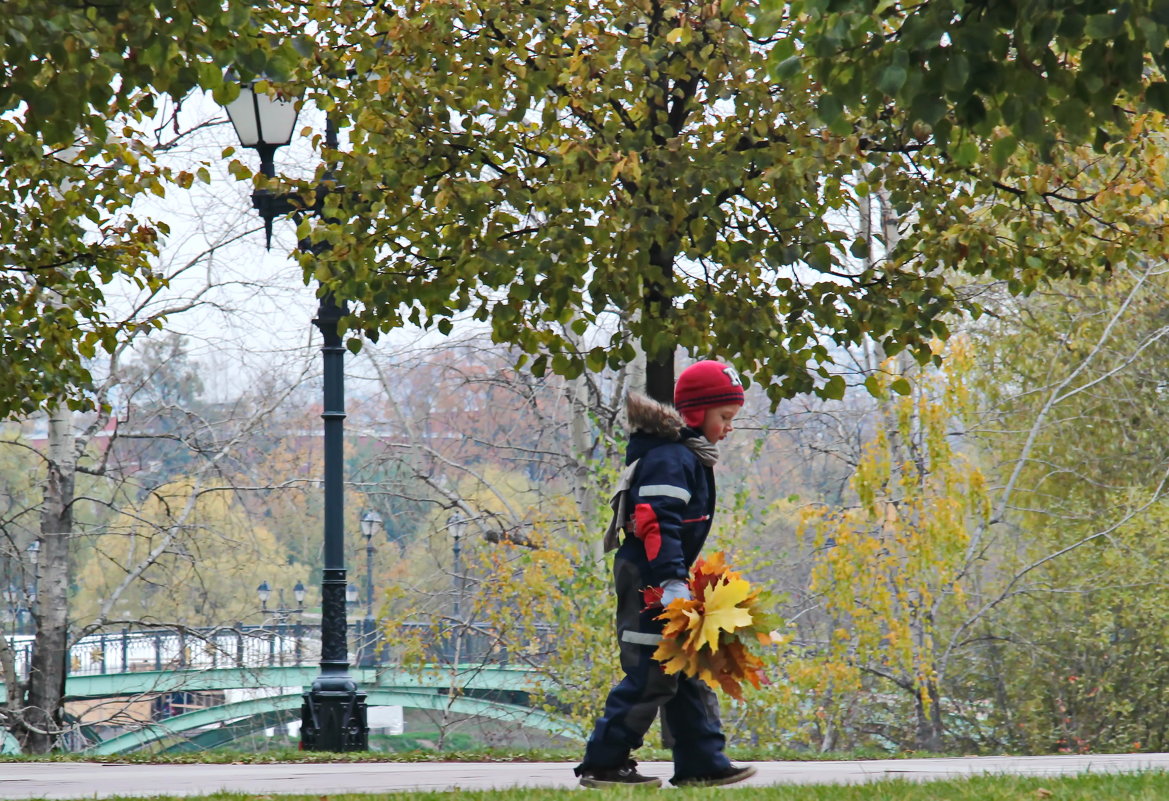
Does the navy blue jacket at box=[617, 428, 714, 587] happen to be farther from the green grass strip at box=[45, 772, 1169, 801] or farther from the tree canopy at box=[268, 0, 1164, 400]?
the tree canopy at box=[268, 0, 1164, 400]

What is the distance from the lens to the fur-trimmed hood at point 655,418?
6039 millimetres

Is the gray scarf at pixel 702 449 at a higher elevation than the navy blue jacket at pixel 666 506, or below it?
higher

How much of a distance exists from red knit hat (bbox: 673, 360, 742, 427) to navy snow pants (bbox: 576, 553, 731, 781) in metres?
0.77

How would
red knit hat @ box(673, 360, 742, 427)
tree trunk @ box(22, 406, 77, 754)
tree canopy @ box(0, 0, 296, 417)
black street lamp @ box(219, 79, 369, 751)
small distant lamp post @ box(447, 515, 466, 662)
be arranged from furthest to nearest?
small distant lamp post @ box(447, 515, 466, 662), tree trunk @ box(22, 406, 77, 754), black street lamp @ box(219, 79, 369, 751), red knit hat @ box(673, 360, 742, 427), tree canopy @ box(0, 0, 296, 417)

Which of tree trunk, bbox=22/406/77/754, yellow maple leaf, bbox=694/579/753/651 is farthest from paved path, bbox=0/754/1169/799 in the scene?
tree trunk, bbox=22/406/77/754

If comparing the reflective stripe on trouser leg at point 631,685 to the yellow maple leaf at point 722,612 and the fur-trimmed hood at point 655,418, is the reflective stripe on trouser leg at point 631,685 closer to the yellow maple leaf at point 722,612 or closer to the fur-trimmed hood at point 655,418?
the yellow maple leaf at point 722,612

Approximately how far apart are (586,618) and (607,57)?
21.6 feet

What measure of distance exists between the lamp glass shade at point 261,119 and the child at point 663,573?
189 inches

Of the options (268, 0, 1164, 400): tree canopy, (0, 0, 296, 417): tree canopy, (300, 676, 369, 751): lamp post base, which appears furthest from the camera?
(300, 676, 369, 751): lamp post base

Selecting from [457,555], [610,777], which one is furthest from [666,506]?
[457,555]

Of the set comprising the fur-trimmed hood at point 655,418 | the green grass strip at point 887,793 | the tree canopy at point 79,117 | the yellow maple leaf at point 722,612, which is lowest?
the green grass strip at point 887,793

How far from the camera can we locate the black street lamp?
997 centimetres

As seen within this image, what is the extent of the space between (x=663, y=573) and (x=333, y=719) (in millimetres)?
5161

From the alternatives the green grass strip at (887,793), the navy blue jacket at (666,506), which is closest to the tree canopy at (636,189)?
the navy blue jacket at (666,506)
